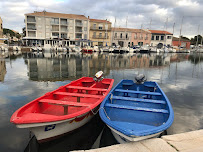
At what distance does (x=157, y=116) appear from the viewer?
5238 mm

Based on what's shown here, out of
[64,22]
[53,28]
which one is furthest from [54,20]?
[64,22]

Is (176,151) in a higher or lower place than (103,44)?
lower

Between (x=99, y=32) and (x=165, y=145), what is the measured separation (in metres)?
59.0

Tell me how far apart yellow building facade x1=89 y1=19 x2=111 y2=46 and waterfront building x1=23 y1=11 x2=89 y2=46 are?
2.43 metres

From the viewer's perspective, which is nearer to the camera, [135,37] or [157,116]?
[157,116]

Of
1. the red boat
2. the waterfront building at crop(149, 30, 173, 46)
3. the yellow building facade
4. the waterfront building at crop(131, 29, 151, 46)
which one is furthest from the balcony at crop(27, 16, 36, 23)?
the red boat

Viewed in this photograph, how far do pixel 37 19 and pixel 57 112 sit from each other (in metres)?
54.0

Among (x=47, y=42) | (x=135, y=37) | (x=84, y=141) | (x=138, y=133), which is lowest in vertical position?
(x=84, y=141)

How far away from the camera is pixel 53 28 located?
179ft

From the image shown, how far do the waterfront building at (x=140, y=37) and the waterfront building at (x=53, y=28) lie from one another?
1962 cm

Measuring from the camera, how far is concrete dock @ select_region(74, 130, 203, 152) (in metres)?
3.49

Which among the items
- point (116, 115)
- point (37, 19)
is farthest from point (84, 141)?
point (37, 19)

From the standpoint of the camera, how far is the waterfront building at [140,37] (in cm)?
6403

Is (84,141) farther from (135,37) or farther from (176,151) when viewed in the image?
(135,37)
